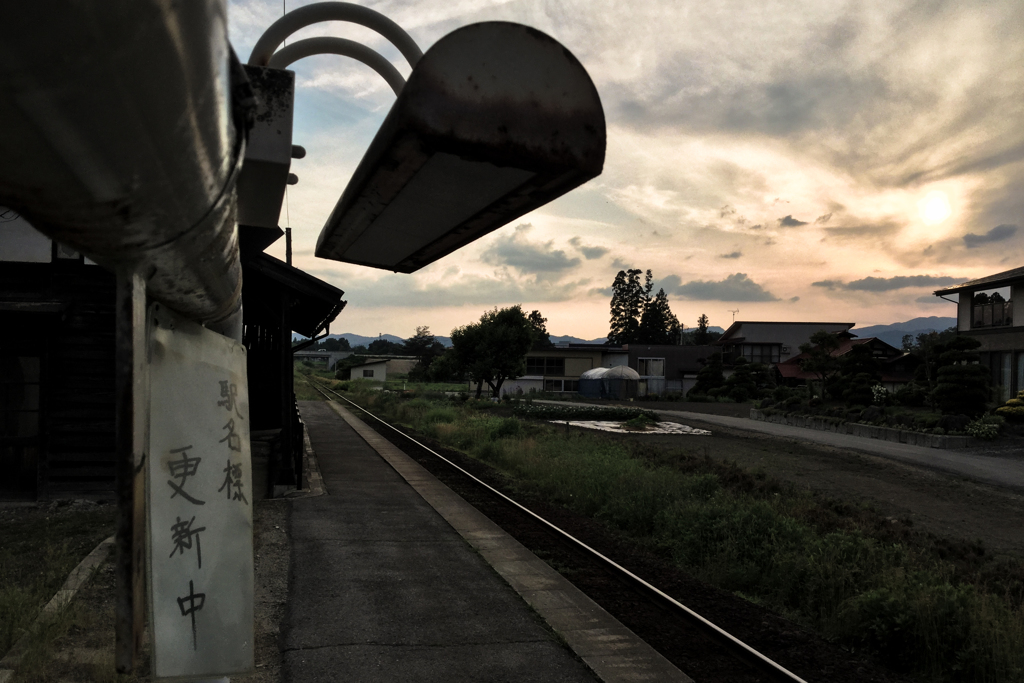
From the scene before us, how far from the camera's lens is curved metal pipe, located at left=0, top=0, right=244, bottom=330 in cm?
66

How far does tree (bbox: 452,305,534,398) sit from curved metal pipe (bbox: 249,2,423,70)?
42467 mm

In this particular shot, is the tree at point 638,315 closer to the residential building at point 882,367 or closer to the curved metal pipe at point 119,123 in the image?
the residential building at point 882,367

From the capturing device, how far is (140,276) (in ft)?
4.88

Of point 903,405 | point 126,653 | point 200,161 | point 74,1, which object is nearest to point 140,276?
point 200,161

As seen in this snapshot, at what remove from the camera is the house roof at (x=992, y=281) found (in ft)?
91.5

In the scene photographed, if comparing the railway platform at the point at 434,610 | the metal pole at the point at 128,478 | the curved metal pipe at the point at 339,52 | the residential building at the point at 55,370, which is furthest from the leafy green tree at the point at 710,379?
the metal pole at the point at 128,478

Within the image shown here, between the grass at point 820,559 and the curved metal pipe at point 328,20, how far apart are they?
6.60 metres

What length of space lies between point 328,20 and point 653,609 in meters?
6.78

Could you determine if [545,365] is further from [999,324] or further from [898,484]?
[898,484]

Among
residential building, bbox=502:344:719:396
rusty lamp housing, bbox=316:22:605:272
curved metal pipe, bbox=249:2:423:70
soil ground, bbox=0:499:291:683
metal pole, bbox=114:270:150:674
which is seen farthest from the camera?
residential building, bbox=502:344:719:396

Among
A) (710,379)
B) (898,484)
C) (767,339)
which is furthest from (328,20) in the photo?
(767,339)

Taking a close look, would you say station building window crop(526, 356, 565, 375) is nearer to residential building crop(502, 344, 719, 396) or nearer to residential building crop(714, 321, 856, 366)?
residential building crop(502, 344, 719, 396)

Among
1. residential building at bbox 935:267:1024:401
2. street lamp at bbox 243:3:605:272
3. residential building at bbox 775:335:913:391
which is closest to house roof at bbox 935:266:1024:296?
residential building at bbox 935:267:1024:401

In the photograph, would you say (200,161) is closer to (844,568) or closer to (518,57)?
(518,57)
